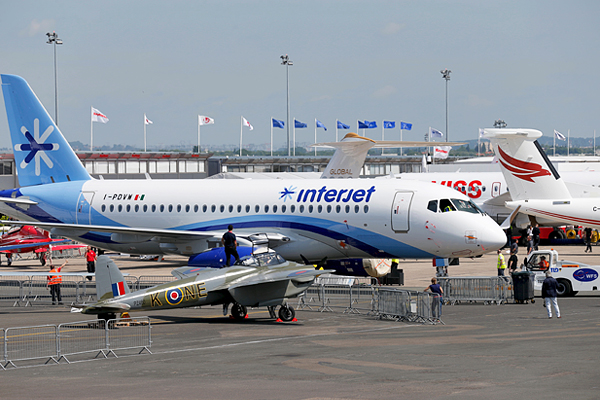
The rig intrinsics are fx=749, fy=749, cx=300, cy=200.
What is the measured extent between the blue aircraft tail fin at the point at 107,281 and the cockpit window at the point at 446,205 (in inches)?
538

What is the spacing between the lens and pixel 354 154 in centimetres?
4688

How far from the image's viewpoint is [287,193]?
32281 mm

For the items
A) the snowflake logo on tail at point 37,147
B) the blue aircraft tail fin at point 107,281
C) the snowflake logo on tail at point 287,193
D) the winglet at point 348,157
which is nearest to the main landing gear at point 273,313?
the blue aircraft tail fin at point 107,281

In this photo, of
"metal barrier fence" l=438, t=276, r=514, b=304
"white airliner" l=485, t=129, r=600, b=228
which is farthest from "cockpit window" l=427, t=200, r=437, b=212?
"white airliner" l=485, t=129, r=600, b=228

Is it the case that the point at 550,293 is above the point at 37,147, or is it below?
below

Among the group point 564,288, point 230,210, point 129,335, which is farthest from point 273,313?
point 564,288

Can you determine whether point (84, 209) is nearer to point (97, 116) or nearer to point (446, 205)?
point (446, 205)

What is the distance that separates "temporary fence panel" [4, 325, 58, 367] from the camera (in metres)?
17.1

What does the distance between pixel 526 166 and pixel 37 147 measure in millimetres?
27304

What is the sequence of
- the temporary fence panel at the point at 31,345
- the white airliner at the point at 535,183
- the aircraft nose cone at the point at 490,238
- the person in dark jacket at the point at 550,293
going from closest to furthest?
the temporary fence panel at the point at 31,345
the person in dark jacket at the point at 550,293
the aircraft nose cone at the point at 490,238
the white airliner at the point at 535,183

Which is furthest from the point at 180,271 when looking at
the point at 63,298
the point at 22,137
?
A: the point at 22,137

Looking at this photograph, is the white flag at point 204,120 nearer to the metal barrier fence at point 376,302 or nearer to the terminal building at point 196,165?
the terminal building at point 196,165

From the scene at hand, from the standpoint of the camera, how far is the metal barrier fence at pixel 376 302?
75.3ft

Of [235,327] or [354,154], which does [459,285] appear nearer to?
[235,327]
